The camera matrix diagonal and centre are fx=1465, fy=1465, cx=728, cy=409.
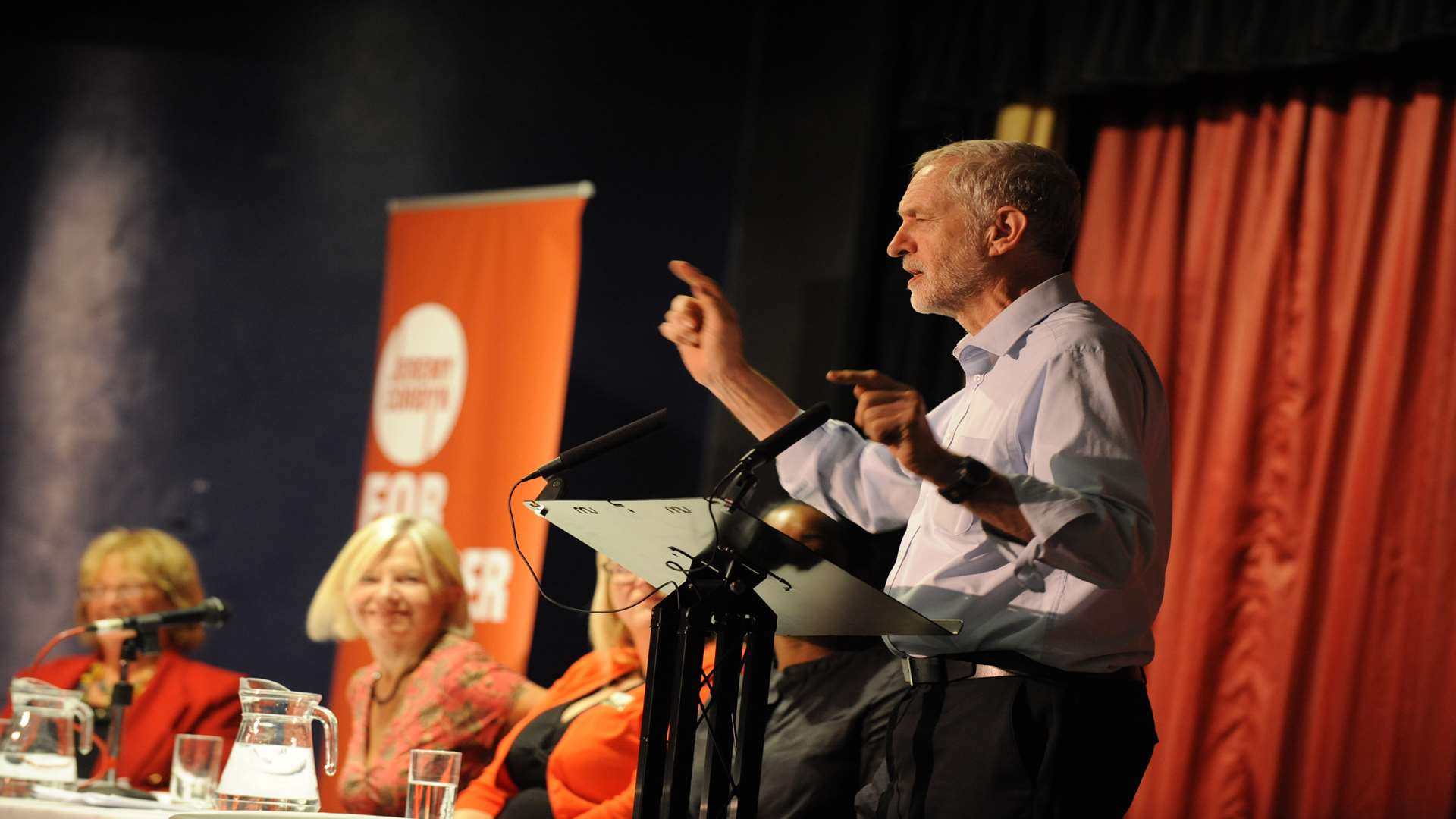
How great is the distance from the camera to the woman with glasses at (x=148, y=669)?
3.66 metres

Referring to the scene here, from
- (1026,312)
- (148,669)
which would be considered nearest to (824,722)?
(1026,312)

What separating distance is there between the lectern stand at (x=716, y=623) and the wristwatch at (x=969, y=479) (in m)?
0.15

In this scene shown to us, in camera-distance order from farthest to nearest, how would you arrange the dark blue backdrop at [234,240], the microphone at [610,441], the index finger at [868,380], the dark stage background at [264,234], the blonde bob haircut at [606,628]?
the dark blue backdrop at [234,240], the dark stage background at [264,234], the blonde bob haircut at [606,628], the microphone at [610,441], the index finger at [868,380]

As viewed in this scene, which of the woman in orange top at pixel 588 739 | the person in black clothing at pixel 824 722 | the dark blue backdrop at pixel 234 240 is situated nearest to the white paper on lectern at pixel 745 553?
the person in black clothing at pixel 824 722

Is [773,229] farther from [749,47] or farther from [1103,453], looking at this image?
[1103,453]

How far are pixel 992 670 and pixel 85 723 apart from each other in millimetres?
2005

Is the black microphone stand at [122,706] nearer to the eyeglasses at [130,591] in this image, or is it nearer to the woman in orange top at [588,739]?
the woman in orange top at [588,739]

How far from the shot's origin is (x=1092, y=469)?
1.72 m

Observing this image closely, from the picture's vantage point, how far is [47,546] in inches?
218

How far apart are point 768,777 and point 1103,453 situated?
1242 millimetres

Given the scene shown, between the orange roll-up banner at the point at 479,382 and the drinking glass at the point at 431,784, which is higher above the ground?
the orange roll-up banner at the point at 479,382

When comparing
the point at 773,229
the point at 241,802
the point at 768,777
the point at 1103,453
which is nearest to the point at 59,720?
the point at 241,802

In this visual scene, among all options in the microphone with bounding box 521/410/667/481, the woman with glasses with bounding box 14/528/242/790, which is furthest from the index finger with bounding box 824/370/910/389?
the woman with glasses with bounding box 14/528/242/790

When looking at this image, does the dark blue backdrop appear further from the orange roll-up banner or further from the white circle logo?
the white circle logo
